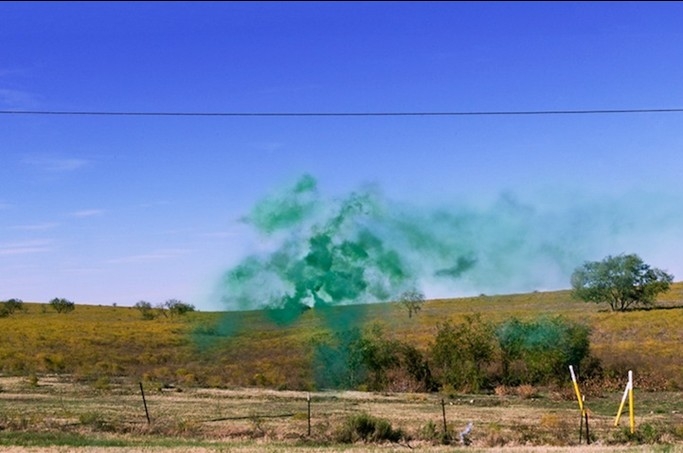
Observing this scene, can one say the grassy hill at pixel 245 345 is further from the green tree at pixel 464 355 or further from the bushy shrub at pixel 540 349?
the green tree at pixel 464 355

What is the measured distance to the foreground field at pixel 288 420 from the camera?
2928 cm

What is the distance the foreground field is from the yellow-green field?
8 cm

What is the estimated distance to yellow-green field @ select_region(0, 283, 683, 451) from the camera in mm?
31078

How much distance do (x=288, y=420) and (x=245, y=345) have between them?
42.8 meters

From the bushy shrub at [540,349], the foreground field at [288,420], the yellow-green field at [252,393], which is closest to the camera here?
the foreground field at [288,420]

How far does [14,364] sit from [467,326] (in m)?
34.3

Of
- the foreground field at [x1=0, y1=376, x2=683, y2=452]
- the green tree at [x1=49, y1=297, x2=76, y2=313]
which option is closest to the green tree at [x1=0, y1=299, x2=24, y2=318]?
the green tree at [x1=49, y1=297, x2=76, y2=313]

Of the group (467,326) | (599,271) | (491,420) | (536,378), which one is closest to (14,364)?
(467,326)

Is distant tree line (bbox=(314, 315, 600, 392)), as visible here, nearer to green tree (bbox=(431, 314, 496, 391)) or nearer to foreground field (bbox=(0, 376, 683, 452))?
green tree (bbox=(431, 314, 496, 391))

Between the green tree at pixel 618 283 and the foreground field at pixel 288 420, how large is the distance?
5332 centimetres

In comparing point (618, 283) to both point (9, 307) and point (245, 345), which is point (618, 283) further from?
point (9, 307)

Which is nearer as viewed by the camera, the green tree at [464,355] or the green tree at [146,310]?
the green tree at [464,355]

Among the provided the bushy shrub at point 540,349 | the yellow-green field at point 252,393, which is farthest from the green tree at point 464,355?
the yellow-green field at point 252,393

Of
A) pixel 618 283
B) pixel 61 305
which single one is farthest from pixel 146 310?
pixel 618 283
